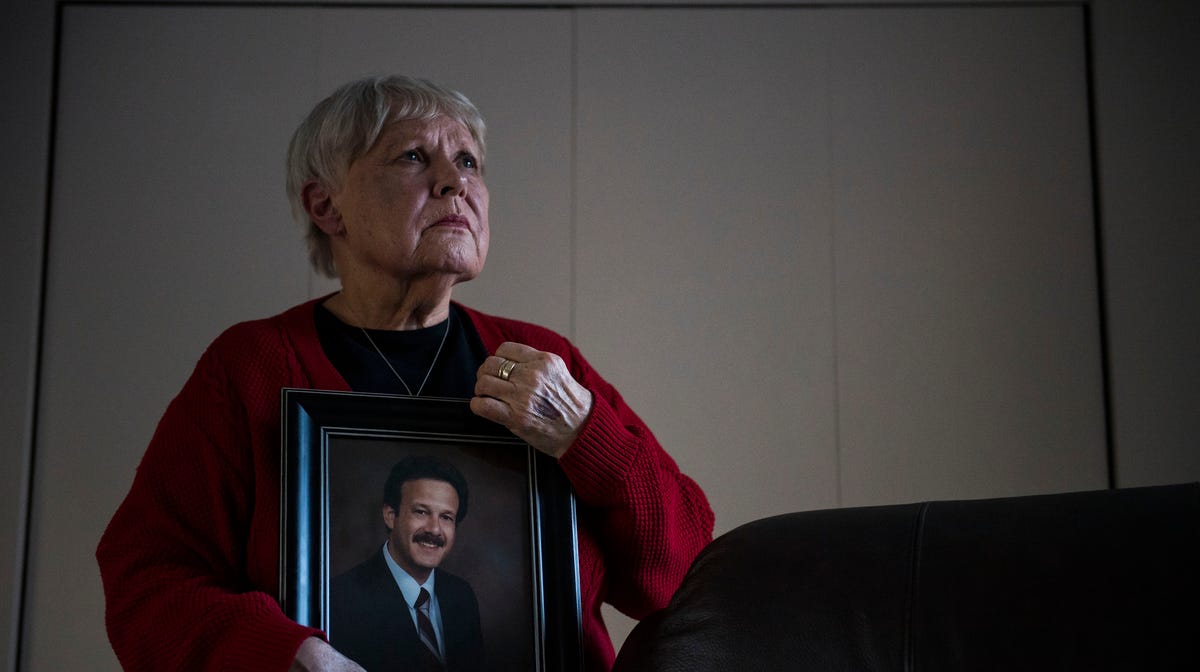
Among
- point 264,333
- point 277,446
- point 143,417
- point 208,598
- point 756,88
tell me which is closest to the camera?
point 208,598

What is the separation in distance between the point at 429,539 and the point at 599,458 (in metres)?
0.22

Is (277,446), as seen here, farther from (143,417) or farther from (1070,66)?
(1070,66)

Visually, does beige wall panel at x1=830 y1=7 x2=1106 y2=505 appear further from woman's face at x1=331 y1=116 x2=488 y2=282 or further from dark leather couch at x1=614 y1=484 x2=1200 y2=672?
dark leather couch at x1=614 y1=484 x2=1200 y2=672

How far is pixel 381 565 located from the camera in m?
1.33

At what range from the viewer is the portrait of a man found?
51.0 inches

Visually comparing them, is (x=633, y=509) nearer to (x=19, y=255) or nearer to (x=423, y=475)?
(x=423, y=475)

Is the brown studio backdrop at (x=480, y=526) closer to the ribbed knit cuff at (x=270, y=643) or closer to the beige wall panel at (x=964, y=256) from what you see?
the ribbed knit cuff at (x=270, y=643)

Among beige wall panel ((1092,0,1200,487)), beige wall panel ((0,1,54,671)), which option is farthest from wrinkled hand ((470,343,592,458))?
beige wall panel ((1092,0,1200,487))

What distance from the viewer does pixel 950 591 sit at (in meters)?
1.15

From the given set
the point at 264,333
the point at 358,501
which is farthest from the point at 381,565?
the point at 264,333

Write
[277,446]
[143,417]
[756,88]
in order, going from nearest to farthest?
[277,446], [143,417], [756,88]

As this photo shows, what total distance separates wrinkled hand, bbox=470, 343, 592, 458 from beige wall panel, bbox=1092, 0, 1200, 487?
1877 mm

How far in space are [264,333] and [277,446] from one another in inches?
7.0

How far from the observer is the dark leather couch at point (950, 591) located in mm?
1042
